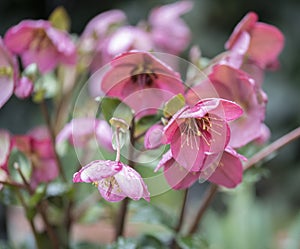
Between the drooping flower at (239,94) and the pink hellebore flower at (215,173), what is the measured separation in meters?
0.04

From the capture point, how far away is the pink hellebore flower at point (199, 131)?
41cm

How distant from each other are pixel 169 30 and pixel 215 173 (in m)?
0.31

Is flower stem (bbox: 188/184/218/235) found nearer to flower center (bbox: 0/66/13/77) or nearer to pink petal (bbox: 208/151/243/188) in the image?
pink petal (bbox: 208/151/243/188)

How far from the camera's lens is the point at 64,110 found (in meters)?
0.75

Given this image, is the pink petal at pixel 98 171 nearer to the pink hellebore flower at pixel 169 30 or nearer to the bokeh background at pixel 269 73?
the pink hellebore flower at pixel 169 30

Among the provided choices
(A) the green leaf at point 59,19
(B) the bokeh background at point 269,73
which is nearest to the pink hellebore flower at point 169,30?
A: (A) the green leaf at point 59,19

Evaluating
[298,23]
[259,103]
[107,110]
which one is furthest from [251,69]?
[298,23]

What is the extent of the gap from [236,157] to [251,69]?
0.54 feet

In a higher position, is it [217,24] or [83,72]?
[83,72]

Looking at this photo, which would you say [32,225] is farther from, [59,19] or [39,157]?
[59,19]

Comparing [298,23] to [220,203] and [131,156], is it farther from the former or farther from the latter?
[131,156]

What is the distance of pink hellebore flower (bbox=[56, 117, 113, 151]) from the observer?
58cm

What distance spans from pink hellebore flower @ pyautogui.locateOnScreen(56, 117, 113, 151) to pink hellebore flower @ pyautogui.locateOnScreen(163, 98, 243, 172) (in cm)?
14

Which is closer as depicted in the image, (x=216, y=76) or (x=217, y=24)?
(x=216, y=76)
